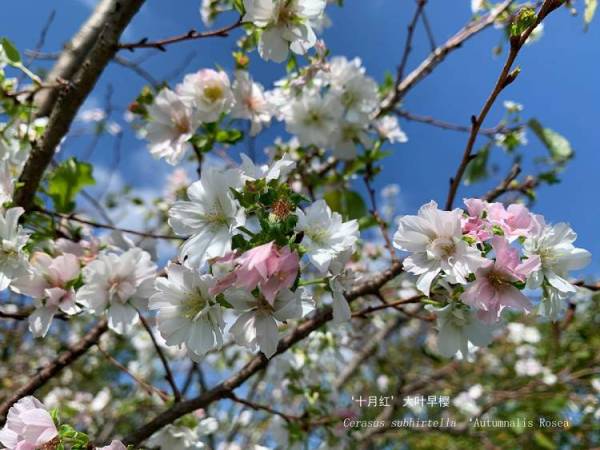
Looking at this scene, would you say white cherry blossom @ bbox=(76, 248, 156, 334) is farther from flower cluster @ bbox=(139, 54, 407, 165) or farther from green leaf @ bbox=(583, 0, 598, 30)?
green leaf @ bbox=(583, 0, 598, 30)

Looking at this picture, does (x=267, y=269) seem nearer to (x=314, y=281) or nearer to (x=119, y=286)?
(x=314, y=281)

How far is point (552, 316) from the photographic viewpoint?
867 mm

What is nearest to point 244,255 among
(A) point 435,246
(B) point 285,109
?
(A) point 435,246

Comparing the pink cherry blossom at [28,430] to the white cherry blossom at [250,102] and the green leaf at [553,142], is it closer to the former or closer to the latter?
the white cherry blossom at [250,102]

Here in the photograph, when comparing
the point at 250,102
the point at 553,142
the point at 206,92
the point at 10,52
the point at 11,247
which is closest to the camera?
the point at 11,247

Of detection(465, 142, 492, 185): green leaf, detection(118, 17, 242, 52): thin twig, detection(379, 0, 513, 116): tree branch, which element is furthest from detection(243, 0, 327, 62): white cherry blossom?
detection(465, 142, 492, 185): green leaf

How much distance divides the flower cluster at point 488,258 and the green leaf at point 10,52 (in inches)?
42.7

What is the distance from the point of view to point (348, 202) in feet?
6.30

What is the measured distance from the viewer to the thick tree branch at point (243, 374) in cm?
119

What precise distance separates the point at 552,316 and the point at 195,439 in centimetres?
92

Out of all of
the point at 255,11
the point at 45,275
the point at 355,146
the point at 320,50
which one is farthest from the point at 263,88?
the point at 45,275

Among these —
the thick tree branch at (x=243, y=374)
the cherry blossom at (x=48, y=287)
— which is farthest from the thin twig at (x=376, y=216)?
the cherry blossom at (x=48, y=287)

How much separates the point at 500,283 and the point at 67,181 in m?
1.18

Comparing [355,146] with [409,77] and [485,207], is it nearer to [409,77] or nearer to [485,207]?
[409,77]
